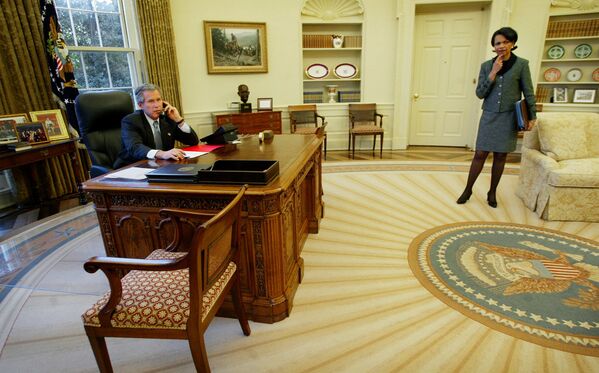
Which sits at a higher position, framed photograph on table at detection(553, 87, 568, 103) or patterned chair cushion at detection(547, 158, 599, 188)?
framed photograph on table at detection(553, 87, 568, 103)

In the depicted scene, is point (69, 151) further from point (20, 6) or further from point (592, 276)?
point (592, 276)

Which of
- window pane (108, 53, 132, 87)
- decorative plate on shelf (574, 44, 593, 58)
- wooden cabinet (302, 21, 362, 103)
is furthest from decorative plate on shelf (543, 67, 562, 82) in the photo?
window pane (108, 53, 132, 87)

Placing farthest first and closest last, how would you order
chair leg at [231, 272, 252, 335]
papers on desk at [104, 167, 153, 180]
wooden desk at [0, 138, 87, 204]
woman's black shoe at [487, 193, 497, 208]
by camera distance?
woman's black shoe at [487, 193, 497, 208], wooden desk at [0, 138, 87, 204], papers on desk at [104, 167, 153, 180], chair leg at [231, 272, 252, 335]

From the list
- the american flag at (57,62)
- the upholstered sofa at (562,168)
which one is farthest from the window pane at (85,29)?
the upholstered sofa at (562,168)

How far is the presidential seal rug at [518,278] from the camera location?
1.81 m

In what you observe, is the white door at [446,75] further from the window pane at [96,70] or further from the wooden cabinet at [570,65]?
the window pane at [96,70]

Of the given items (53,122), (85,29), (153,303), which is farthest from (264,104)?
(153,303)

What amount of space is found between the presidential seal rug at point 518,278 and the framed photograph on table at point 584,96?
3.69 metres

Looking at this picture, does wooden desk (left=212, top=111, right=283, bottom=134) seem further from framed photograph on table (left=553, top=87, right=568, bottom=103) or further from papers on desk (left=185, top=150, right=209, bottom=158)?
framed photograph on table (left=553, top=87, right=568, bottom=103)

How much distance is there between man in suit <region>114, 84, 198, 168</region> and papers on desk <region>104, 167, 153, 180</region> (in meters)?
0.23

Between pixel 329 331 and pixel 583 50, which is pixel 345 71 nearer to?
pixel 583 50

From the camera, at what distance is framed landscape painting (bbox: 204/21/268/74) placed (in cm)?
536

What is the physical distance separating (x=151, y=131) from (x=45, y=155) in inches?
62.3

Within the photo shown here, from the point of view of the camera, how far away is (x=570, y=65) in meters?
5.39
